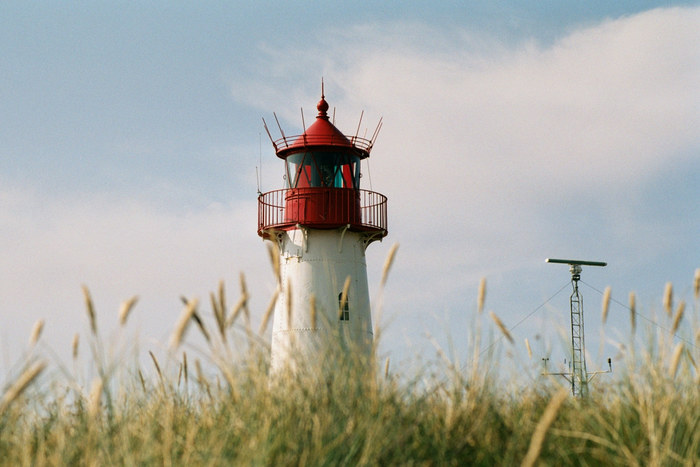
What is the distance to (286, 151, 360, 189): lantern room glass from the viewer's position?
16750 mm

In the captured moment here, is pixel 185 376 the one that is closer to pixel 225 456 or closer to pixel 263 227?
pixel 225 456

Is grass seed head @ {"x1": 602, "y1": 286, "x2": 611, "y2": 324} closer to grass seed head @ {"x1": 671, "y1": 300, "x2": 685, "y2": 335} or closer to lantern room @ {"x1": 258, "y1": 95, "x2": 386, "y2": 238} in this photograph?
grass seed head @ {"x1": 671, "y1": 300, "x2": 685, "y2": 335}

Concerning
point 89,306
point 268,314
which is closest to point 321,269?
point 268,314

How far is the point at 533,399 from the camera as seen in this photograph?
5941 mm

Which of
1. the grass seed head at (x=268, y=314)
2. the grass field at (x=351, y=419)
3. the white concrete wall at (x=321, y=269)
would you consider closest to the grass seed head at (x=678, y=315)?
the grass field at (x=351, y=419)

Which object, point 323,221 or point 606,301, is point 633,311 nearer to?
point 606,301

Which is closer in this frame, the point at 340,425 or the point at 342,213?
the point at 340,425

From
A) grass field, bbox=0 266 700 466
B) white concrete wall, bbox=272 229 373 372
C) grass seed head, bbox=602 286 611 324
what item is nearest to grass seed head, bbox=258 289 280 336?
grass field, bbox=0 266 700 466

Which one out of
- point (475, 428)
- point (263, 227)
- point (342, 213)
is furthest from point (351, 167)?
point (475, 428)

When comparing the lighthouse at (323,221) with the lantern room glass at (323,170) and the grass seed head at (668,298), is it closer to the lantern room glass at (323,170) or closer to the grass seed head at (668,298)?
the lantern room glass at (323,170)

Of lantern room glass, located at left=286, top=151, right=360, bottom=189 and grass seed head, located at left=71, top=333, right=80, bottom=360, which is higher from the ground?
lantern room glass, located at left=286, top=151, right=360, bottom=189

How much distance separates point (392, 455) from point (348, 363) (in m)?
0.92

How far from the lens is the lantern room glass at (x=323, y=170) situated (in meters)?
16.8

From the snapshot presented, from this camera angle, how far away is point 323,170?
16797mm
